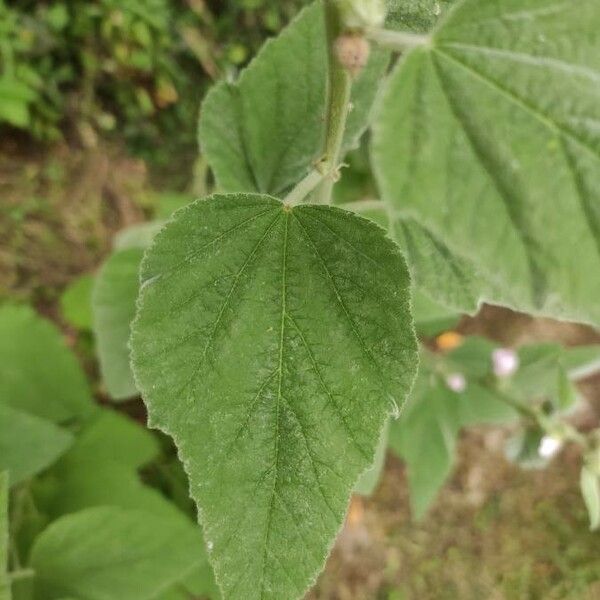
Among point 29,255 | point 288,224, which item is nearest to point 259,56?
point 288,224

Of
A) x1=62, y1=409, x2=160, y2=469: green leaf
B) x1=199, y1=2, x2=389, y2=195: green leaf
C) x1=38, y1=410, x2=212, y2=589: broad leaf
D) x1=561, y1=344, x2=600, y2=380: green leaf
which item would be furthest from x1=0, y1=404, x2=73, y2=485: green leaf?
x1=561, y1=344, x2=600, y2=380: green leaf

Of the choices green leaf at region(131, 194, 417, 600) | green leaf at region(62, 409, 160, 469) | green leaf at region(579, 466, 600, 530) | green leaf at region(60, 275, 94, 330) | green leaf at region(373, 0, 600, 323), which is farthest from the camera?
green leaf at region(60, 275, 94, 330)

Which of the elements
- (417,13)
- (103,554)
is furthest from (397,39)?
(103,554)

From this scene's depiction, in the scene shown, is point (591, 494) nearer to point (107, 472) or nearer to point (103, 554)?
point (103, 554)

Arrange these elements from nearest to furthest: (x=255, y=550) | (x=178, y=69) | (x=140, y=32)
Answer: (x=255, y=550)
(x=140, y=32)
(x=178, y=69)

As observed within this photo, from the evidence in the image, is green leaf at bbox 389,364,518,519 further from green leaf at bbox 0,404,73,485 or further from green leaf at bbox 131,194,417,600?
green leaf at bbox 131,194,417,600

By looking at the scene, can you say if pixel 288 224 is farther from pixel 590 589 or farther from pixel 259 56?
pixel 590 589
